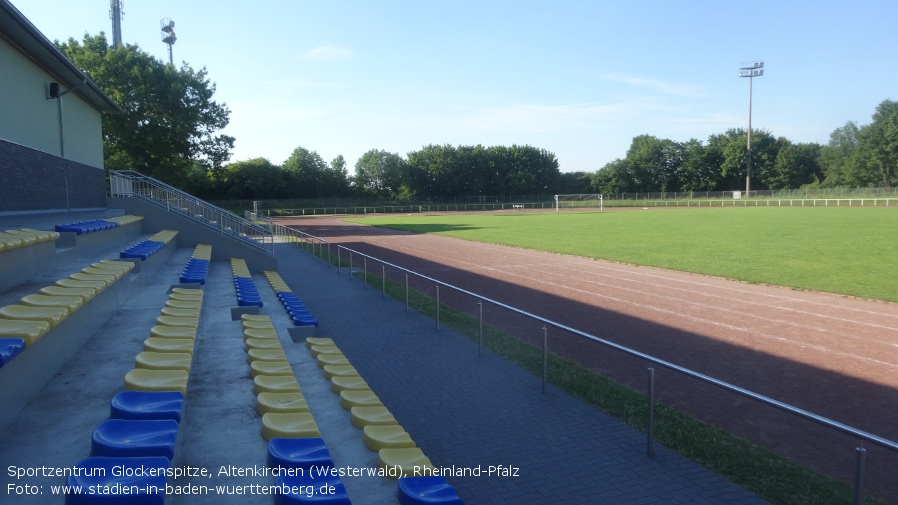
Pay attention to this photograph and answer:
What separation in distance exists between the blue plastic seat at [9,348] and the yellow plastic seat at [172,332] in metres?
1.98

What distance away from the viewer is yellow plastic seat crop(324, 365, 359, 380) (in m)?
5.95

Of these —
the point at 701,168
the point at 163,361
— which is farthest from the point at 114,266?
the point at 701,168

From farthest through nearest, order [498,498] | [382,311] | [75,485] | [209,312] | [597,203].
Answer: [597,203]
[382,311]
[209,312]
[498,498]
[75,485]

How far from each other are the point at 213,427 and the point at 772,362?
7362 mm

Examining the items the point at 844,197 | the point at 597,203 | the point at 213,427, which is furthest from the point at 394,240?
the point at 844,197

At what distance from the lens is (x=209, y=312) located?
8.44 m

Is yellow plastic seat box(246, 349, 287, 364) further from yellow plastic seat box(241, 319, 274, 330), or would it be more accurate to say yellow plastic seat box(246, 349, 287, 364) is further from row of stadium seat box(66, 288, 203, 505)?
yellow plastic seat box(241, 319, 274, 330)

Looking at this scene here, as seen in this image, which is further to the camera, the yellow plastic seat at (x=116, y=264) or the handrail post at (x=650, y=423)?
the yellow plastic seat at (x=116, y=264)

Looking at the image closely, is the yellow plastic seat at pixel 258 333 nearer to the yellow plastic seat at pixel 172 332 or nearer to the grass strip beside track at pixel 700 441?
the yellow plastic seat at pixel 172 332

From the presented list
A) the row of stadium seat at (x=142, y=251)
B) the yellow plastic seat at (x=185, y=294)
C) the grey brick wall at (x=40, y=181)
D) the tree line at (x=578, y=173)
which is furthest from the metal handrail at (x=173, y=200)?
the tree line at (x=578, y=173)

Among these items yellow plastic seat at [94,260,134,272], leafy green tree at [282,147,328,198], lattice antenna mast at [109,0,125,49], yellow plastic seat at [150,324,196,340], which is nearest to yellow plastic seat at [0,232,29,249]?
yellow plastic seat at [94,260,134,272]

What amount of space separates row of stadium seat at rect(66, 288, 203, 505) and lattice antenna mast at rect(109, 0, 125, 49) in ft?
123

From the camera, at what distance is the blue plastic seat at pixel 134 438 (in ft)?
9.78

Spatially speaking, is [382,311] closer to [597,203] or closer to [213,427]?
[213,427]
